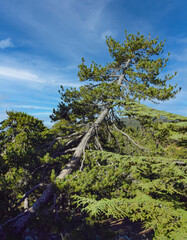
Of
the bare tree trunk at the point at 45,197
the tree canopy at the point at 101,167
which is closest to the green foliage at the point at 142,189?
the tree canopy at the point at 101,167

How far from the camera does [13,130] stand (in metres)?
6.75

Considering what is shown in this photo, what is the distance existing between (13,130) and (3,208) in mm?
3475

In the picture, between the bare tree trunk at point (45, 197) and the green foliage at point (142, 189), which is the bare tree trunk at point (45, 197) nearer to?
the bare tree trunk at point (45, 197)

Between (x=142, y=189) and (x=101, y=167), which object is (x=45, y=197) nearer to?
(x=101, y=167)

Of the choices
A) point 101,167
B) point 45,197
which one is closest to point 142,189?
point 101,167

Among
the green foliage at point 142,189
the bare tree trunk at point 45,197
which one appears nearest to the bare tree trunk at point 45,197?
the bare tree trunk at point 45,197

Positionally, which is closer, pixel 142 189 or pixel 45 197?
pixel 142 189

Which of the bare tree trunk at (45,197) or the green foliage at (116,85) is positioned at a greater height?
the green foliage at (116,85)

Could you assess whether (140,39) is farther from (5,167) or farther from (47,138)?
(5,167)

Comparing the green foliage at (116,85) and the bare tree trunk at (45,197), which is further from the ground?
the green foliage at (116,85)

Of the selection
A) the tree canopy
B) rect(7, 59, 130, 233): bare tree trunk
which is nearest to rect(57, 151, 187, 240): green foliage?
the tree canopy

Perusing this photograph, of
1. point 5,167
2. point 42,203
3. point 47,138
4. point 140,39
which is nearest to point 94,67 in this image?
point 140,39

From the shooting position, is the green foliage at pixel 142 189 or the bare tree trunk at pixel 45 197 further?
the bare tree trunk at pixel 45 197

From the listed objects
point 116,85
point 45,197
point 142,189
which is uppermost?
point 116,85
